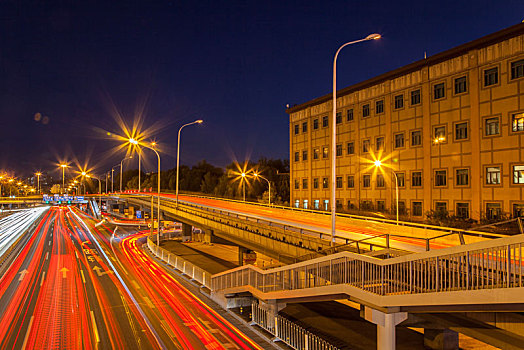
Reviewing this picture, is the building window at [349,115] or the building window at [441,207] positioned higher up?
the building window at [349,115]

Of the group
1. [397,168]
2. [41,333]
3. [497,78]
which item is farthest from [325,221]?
[41,333]

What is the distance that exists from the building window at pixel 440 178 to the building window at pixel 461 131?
3.46 m

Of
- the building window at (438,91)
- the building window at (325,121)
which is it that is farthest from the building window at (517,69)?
the building window at (325,121)

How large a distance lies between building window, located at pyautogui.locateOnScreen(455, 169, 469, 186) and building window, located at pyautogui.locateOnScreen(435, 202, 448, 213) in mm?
2322

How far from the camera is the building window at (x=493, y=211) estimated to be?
2857cm

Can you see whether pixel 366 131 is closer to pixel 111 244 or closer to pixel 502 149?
pixel 502 149

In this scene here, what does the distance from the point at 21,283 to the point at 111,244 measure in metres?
20.5

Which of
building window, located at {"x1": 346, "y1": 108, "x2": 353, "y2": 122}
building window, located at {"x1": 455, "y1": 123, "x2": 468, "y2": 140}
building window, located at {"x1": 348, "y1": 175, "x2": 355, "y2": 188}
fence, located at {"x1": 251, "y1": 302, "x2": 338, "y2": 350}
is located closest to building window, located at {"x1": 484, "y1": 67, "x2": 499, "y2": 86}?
building window, located at {"x1": 455, "y1": 123, "x2": 468, "y2": 140}

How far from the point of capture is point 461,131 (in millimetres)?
32188

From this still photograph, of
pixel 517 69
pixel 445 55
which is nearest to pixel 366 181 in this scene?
pixel 445 55

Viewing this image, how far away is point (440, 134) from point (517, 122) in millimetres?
6905

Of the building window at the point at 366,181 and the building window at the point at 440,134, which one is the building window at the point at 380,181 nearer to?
the building window at the point at 366,181

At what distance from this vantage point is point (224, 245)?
53156 millimetres

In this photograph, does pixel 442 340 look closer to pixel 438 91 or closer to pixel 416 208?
pixel 416 208
